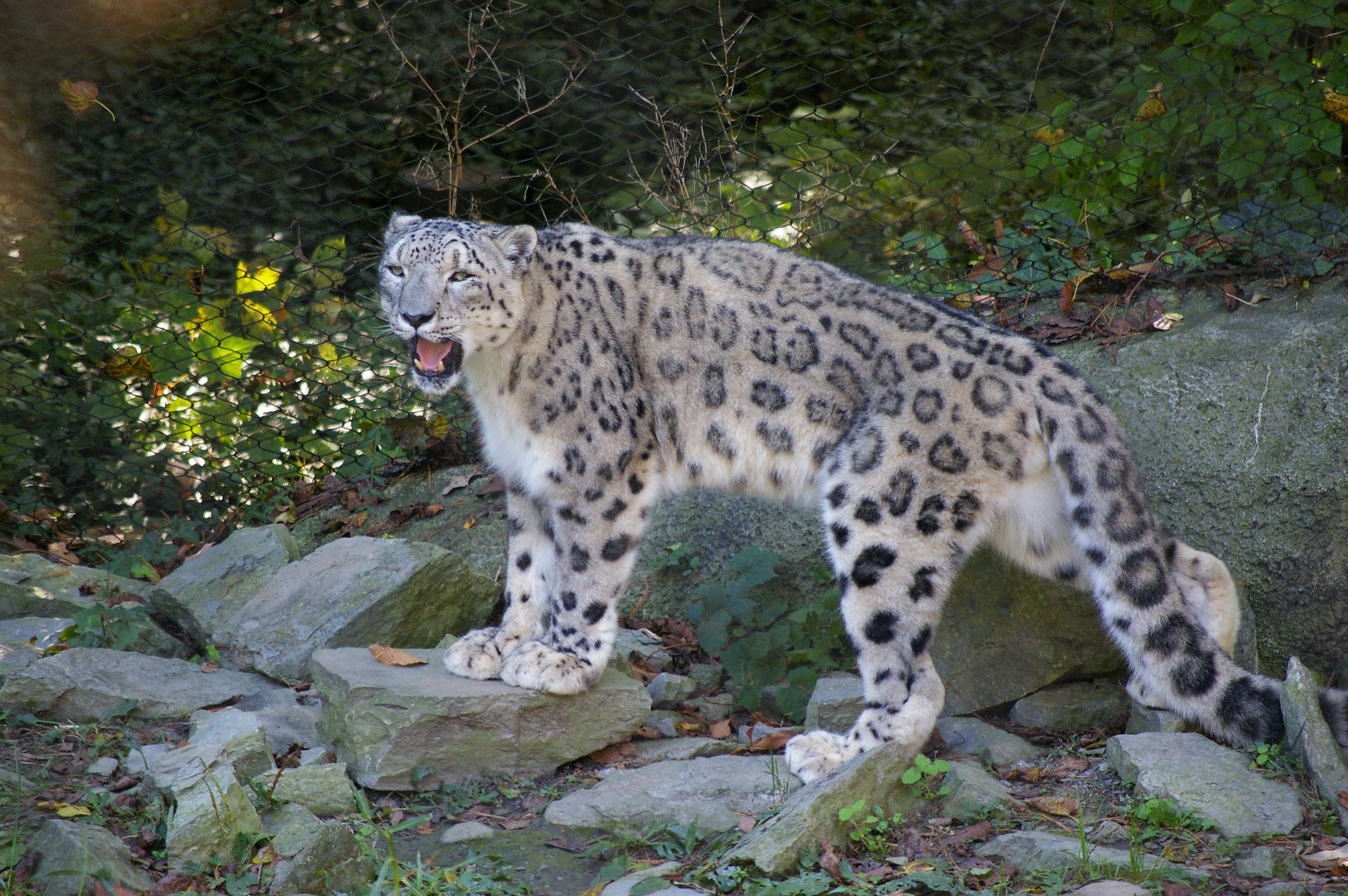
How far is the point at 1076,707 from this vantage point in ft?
13.9

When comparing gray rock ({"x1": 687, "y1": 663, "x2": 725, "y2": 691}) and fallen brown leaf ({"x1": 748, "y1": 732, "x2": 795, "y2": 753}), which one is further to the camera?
gray rock ({"x1": 687, "y1": 663, "x2": 725, "y2": 691})

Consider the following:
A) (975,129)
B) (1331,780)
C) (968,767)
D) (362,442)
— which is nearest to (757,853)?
(968,767)

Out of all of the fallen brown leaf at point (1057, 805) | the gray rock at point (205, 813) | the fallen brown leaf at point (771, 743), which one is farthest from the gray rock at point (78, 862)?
the fallen brown leaf at point (1057, 805)

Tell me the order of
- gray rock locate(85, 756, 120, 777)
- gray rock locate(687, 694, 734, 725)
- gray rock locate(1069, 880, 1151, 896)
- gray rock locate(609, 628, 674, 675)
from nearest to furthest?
gray rock locate(1069, 880, 1151, 896), gray rock locate(85, 756, 120, 777), gray rock locate(687, 694, 734, 725), gray rock locate(609, 628, 674, 675)

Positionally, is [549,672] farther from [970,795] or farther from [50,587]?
[50,587]

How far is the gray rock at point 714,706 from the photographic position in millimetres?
4621

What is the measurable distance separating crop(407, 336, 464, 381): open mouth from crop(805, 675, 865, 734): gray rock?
68.0 inches

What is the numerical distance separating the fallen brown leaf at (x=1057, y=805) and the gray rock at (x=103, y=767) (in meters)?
2.75

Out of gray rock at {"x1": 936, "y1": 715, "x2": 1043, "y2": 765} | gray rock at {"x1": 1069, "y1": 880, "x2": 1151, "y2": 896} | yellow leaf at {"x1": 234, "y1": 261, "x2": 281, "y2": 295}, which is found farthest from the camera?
yellow leaf at {"x1": 234, "y1": 261, "x2": 281, "y2": 295}

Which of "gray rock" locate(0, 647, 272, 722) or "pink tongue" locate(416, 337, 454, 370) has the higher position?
"pink tongue" locate(416, 337, 454, 370)

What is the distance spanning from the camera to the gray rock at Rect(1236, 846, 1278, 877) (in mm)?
2930

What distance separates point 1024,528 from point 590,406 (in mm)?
1552

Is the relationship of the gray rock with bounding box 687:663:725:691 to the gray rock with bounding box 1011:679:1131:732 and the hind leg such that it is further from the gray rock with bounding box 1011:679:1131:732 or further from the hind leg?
the gray rock with bounding box 1011:679:1131:732

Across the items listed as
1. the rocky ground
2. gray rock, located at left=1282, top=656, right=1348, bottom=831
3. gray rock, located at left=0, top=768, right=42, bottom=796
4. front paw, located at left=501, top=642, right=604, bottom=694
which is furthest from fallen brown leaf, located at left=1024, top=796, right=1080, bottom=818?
gray rock, located at left=0, top=768, right=42, bottom=796
